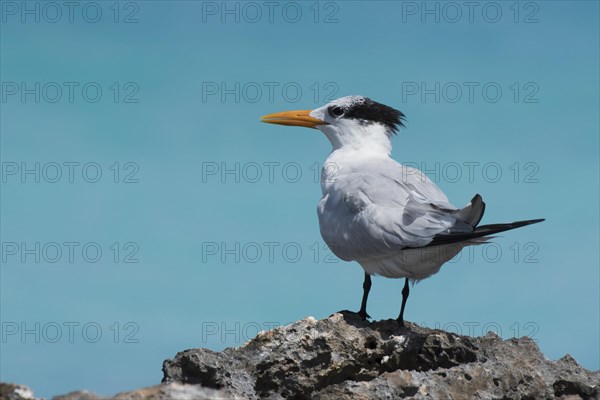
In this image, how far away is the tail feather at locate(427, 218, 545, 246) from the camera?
287 inches

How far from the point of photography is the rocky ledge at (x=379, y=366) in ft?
21.6

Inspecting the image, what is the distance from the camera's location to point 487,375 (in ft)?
22.2

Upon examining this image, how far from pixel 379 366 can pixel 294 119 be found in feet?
13.0

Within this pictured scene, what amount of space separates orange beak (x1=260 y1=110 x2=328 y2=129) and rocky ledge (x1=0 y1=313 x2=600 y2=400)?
10.5 feet

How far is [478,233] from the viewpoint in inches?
293

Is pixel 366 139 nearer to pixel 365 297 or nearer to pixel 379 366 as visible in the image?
pixel 365 297

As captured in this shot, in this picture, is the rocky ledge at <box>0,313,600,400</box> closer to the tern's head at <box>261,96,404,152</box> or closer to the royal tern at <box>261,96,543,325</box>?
the royal tern at <box>261,96,543,325</box>

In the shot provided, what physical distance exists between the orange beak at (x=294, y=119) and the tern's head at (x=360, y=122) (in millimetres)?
229

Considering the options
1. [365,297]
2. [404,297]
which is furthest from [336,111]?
[404,297]

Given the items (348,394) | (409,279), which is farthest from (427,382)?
(409,279)

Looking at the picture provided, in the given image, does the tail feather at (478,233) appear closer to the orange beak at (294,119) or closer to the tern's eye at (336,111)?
the tern's eye at (336,111)

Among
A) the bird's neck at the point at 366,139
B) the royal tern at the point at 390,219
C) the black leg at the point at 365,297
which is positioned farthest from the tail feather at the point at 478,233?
the bird's neck at the point at 366,139

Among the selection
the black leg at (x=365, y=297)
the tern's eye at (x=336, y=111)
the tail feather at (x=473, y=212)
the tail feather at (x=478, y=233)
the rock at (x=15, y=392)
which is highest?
the tern's eye at (x=336, y=111)

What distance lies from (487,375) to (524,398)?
44 cm
